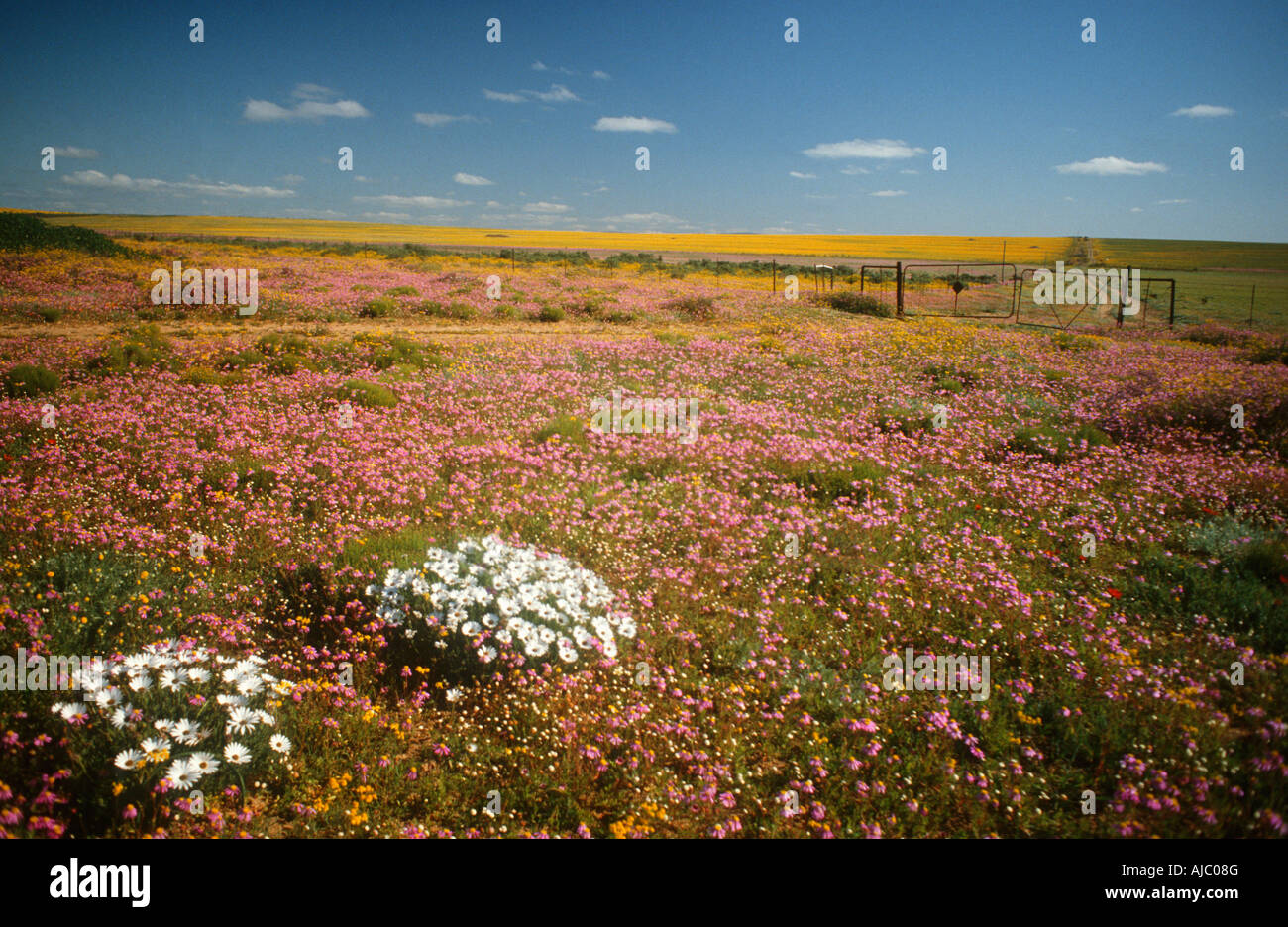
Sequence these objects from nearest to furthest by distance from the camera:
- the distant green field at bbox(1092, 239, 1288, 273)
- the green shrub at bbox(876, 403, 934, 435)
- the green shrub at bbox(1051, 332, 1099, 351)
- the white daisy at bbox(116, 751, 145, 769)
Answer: the white daisy at bbox(116, 751, 145, 769) → the green shrub at bbox(876, 403, 934, 435) → the green shrub at bbox(1051, 332, 1099, 351) → the distant green field at bbox(1092, 239, 1288, 273)

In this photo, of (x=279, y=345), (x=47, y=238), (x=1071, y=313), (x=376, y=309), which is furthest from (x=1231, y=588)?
(x=47, y=238)

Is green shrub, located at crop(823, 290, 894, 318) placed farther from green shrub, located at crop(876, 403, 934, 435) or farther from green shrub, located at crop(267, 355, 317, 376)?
green shrub, located at crop(267, 355, 317, 376)

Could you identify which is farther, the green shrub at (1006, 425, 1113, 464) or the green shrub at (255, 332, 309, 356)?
the green shrub at (255, 332, 309, 356)

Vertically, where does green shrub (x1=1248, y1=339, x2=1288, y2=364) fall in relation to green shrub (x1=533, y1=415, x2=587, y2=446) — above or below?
above

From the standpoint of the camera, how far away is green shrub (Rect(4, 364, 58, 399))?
376 inches

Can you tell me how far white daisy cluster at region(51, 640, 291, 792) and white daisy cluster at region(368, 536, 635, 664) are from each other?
0.97m

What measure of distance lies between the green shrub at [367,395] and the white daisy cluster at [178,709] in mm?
6469

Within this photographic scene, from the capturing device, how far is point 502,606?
4.32m

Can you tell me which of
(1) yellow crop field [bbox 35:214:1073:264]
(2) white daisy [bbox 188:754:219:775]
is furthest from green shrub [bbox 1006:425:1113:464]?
(1) yellow crop field [bbox 35:214:1073:264]

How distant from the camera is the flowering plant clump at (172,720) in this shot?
2.95 meters

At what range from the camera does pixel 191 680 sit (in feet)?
11.5
